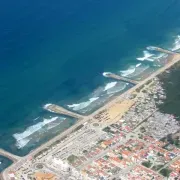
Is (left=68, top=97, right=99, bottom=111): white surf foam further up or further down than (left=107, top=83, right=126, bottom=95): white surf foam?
further down

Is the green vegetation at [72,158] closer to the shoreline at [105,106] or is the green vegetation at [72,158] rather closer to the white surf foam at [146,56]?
the shoreline at [105,106]

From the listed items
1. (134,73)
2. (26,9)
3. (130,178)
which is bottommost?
(130,178)

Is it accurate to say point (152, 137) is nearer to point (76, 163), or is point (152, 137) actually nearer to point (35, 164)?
point (76, 163)

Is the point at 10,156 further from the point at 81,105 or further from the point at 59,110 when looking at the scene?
the point at 81,105

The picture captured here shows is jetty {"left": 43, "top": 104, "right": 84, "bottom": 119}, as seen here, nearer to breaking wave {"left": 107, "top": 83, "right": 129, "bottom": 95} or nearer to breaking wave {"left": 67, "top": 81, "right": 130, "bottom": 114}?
breaking wave {"left": 67, "top": 81, "right": 130, "bottom": 114}

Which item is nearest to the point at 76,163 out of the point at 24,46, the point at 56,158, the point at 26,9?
the point at 56,158

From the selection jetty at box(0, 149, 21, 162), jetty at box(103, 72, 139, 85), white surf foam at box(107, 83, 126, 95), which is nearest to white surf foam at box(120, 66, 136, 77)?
jetty at box(103, 72, 139, 85)
